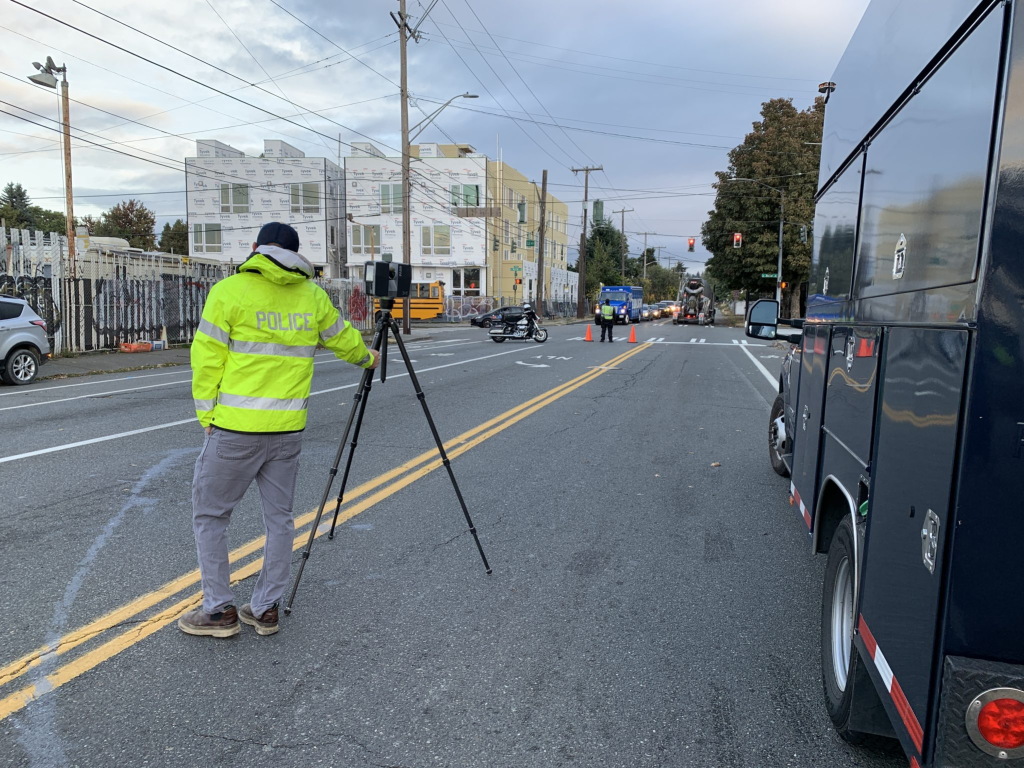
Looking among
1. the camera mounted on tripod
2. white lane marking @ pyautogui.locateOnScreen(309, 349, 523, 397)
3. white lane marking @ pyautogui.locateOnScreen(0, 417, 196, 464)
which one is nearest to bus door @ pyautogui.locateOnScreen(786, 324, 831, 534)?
the camera mounted on tripod

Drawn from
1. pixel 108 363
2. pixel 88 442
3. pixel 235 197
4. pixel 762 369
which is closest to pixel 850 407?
pixel 88 442

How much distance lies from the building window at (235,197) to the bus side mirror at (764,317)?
52.8 metres

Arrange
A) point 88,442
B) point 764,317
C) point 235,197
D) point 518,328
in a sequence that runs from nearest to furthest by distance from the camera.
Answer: point 764,317, point 88,442, point 518,328, point 235,197

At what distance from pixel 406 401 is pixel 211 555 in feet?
26.2

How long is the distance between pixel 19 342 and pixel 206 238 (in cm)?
4411

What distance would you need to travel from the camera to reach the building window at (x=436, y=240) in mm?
54406

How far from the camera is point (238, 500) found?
12.5ft

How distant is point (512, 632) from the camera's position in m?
3.88

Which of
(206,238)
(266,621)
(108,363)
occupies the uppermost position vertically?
(206,238)

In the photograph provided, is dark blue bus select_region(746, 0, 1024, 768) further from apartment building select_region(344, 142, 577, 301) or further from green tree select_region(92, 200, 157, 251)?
green tree select_region(92, 200, 157, 251)

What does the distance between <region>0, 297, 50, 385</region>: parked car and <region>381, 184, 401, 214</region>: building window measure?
135 ft

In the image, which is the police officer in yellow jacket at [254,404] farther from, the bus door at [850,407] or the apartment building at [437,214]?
the apartment building at [437,214]

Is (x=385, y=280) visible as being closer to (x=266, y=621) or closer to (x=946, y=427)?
(x=266, y=621)

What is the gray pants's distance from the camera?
12.0ft
